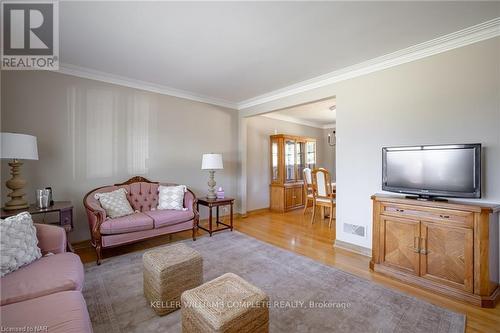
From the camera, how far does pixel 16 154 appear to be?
235cm

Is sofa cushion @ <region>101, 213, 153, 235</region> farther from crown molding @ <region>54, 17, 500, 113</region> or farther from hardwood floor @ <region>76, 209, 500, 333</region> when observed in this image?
crown molding @ <region>54, 17, 500, 113</region>

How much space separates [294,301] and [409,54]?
A: 3011 millimetres

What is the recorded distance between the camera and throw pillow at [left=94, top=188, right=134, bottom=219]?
121 inches

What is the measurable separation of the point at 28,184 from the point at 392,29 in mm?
4641

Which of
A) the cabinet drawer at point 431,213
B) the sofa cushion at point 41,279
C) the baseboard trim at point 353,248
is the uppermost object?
the cabinet drawer at point 431,213

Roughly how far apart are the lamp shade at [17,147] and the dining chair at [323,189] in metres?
4.21

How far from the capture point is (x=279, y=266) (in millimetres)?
2730

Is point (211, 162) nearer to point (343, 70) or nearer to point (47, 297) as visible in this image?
point (343, 70)

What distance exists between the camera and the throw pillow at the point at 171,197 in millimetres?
3576

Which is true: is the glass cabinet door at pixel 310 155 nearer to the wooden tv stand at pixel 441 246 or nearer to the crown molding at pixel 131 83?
the crown molding at pixel 131 83

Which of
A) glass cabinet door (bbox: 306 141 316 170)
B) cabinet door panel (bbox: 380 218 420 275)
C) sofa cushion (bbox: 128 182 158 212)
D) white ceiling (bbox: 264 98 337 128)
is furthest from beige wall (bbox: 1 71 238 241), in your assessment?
cabinet door panel (bbox: 380 218 420 275)

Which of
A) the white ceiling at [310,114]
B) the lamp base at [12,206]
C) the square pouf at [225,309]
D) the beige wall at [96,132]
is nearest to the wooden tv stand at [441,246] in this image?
the square pouf at [225,309]

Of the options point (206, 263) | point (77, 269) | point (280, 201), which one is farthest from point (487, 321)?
point (280, 201)

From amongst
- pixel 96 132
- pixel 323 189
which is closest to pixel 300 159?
pixel 323 189
